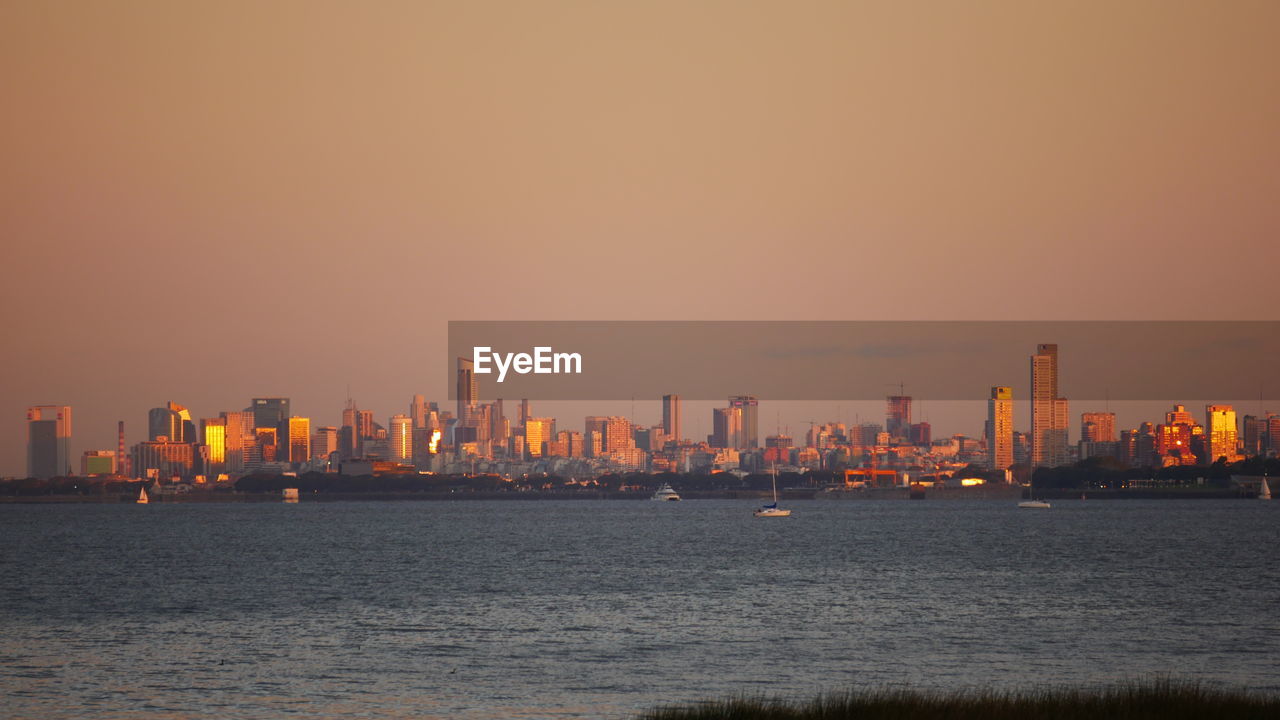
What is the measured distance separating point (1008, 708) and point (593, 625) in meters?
25.0

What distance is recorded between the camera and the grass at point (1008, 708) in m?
29.6

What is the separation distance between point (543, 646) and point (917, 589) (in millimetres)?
27662

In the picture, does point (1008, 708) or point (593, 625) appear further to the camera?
point (593, 625)

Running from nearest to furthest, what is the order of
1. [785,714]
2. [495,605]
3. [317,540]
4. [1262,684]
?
[785,714], [1262,684], [495,605], [317,540]

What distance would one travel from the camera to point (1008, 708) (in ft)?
101

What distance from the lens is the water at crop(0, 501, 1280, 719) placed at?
38.6 metres

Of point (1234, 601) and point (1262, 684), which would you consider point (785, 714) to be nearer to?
point (1262, 684)

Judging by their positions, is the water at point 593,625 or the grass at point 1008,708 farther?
the water at point 593,625

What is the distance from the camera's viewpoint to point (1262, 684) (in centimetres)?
3784

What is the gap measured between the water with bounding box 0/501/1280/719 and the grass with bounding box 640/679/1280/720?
4.38 m

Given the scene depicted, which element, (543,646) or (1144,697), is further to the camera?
(543,646)

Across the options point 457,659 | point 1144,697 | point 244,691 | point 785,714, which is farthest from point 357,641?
point 1144,697

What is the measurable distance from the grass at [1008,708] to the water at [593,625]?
4.38 m

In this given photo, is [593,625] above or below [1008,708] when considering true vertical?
below
